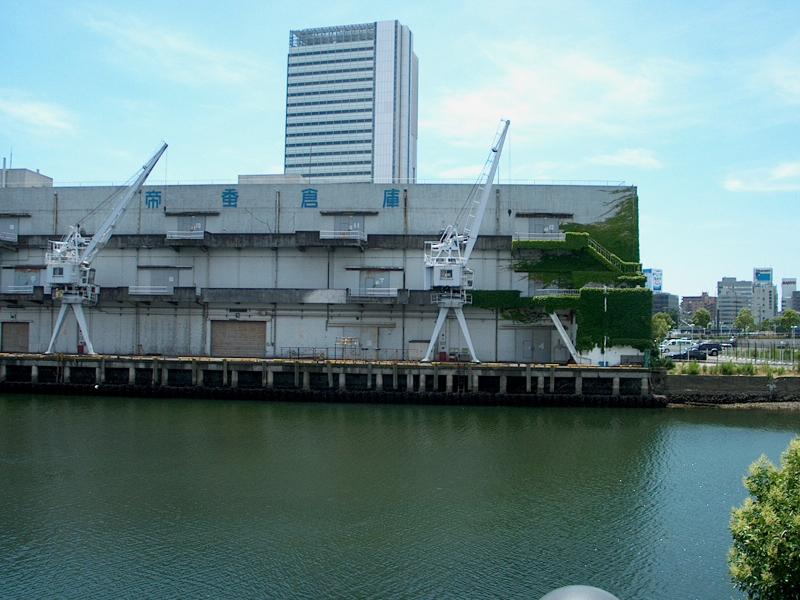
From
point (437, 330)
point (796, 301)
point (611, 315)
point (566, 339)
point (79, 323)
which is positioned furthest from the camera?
point (796, 301)

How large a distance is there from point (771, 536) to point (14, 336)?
45978 mm

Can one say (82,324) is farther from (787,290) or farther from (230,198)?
(787,290)

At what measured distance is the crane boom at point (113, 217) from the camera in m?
39.7

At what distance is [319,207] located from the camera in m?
41.2

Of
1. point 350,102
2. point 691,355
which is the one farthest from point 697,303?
point 691,355

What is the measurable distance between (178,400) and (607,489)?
2268cm

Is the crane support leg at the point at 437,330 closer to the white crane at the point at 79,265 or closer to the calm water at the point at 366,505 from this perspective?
the calm water at the point at 366,505

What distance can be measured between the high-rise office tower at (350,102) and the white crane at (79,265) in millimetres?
59842

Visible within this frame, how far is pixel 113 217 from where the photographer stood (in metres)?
40.2

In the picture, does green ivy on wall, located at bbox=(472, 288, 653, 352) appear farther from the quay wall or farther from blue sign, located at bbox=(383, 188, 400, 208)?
blue sign, located at bbox=(383, 188, 400, 208)

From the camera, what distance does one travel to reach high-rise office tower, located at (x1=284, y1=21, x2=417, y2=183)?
100 metres

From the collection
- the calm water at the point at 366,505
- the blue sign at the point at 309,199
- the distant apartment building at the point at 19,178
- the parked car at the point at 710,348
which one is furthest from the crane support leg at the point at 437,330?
the distant apartment building at the point at 19,178

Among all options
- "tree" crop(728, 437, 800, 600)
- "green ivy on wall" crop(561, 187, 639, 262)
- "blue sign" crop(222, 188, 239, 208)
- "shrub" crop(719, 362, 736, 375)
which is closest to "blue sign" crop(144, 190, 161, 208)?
"blue sign" crop(222, 188, 239, 208)

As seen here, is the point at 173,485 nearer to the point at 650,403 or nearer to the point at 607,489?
the point at 607,489
